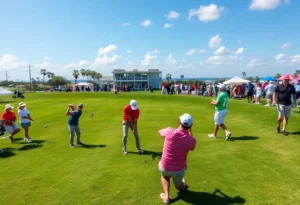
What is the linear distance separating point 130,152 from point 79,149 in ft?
7.13

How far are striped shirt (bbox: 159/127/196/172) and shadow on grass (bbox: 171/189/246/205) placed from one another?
79 centimetres

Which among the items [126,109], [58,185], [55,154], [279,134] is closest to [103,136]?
[55,154]

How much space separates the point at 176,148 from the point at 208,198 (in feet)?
4.76

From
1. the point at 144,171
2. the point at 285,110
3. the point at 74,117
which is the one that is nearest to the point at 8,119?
the point at 74,117

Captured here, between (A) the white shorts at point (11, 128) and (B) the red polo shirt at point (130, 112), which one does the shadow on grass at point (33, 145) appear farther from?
(B) the red polo shirt at point (130, 112)

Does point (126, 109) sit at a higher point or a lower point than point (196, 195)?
higher

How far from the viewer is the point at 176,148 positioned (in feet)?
17.5

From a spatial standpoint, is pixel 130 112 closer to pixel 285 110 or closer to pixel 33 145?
pixel 33 145

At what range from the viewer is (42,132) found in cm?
1397

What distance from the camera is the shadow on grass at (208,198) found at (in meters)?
5.48

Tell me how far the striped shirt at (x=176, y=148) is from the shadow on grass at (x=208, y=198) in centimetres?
79

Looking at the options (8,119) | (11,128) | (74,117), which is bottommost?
(11,128)

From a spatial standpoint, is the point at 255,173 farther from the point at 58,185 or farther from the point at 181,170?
the point at 58,185

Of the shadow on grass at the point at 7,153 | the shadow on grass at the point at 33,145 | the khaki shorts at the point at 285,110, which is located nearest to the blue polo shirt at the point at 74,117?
the shadow on grass at the point at 33,145
